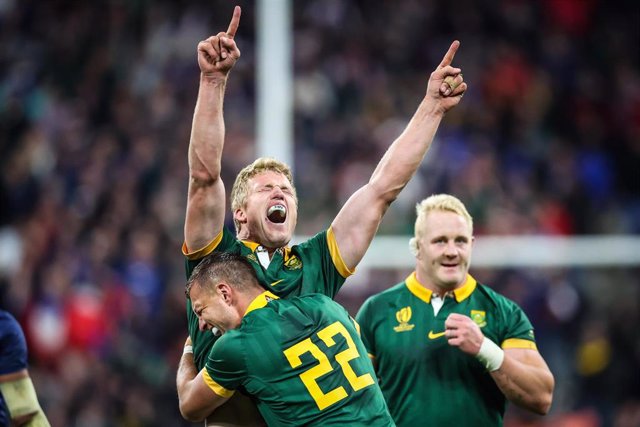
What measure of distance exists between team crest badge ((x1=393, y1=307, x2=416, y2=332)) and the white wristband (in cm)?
53

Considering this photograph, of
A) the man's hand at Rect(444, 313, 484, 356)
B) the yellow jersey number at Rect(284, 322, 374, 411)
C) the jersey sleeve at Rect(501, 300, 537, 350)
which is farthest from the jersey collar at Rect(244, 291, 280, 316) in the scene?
the jersey sleeve at Rect(501, 300, 537, 350)

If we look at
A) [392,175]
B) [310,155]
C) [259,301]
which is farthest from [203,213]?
[310,155]

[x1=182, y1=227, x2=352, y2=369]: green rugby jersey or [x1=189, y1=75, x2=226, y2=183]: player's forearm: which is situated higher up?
→ [x1=189, y1=75, x2=226, y2=183]: player's forearm

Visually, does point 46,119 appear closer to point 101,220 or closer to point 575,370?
point 101,220

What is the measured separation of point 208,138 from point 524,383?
1.98 meters

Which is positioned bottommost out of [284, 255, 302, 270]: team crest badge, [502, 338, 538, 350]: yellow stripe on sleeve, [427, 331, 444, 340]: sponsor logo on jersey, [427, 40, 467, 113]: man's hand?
[502, 338, 538, 350]: yellow stripe on sleeve

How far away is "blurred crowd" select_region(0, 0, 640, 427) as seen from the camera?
11.3 metres

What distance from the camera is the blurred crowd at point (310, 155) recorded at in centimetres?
1134

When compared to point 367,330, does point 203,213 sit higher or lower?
higher

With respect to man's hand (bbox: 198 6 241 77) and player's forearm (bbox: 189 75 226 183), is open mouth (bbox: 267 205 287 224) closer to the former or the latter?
player's forearm (bbox: 189 75 226 183)

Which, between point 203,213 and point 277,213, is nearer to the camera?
point 203,213

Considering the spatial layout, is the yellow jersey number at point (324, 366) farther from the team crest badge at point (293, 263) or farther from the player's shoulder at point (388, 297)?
the player's shoulder at point (388, 297)

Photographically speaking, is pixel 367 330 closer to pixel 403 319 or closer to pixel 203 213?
pixel 403 319

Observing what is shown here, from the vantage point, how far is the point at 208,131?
4.96 meters
